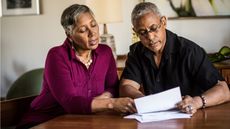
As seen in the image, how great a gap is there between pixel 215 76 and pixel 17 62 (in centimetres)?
252

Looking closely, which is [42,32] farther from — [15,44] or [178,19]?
[178,19]

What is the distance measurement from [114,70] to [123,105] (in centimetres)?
50

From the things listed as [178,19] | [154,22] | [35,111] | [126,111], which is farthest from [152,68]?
[178,19]

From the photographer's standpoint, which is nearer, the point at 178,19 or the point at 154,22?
the point at 154,22

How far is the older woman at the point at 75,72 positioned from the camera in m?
1.82

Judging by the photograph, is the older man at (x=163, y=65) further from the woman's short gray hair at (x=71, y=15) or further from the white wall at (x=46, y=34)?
the white wall at (x=46, y=34)

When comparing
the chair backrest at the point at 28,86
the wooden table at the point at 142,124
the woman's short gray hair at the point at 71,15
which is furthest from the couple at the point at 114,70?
the chair backrest at the point at 28,86

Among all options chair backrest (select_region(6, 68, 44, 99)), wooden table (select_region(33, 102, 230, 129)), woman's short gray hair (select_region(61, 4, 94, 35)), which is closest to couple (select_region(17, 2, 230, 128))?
woman's short gray hair (select_region(61, 4, 94, 35))

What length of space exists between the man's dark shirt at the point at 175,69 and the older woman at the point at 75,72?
0.15m

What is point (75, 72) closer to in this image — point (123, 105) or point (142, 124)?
point (123, 105)

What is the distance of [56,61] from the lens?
6.14 ft

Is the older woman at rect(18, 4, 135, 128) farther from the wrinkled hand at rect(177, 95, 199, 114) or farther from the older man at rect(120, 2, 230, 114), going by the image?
the wrinkled hand at rect(177, 95, 199, 114)

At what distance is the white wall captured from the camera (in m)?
3.21

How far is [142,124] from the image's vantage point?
4.72 ft
